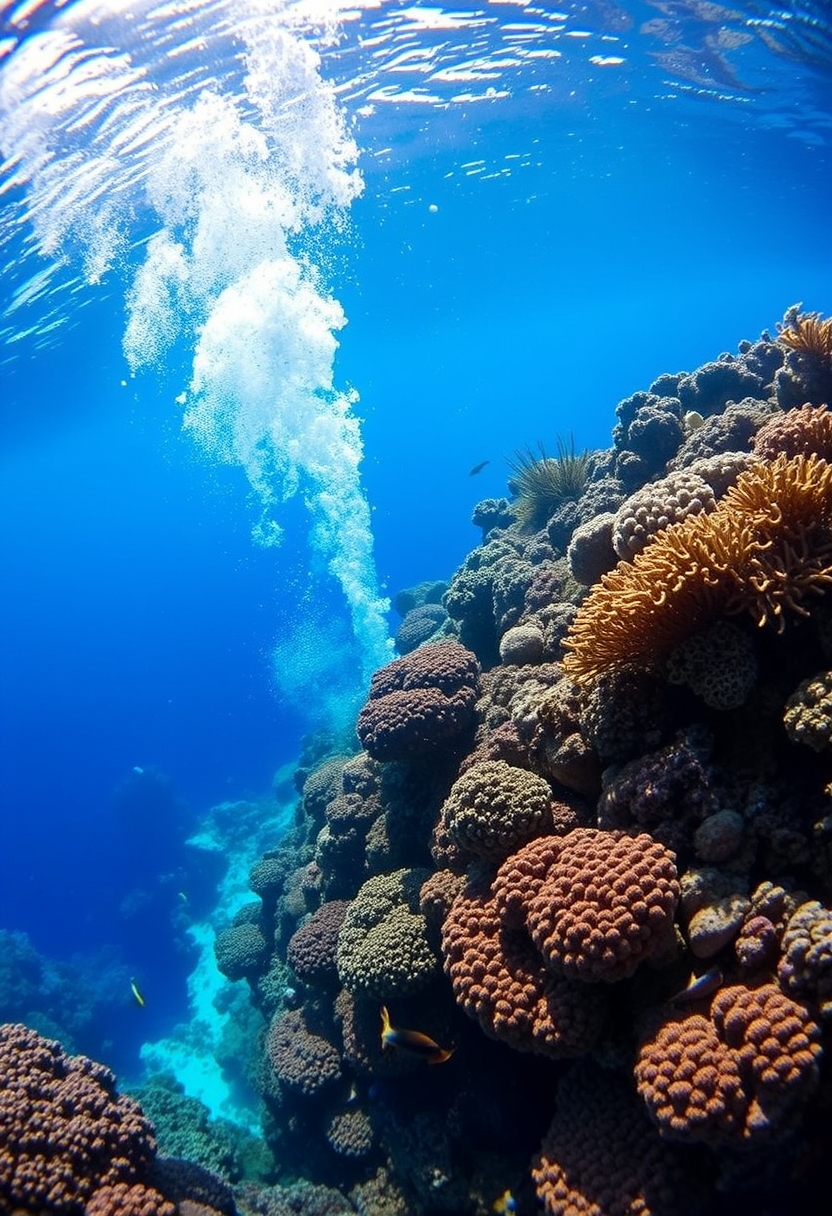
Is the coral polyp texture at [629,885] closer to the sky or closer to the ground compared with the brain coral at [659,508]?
closer to the ground

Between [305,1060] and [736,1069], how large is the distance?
20.9 ft

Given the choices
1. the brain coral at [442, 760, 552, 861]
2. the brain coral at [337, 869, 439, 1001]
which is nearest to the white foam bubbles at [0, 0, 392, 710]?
the brain coral at [442, 760, 552, 861]

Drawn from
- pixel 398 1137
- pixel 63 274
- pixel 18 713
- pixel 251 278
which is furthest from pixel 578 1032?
pixel 18 713

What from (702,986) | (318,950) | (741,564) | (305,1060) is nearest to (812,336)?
(741,564)

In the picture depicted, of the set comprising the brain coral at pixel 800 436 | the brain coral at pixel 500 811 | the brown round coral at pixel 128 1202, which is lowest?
the brown round coral at pixel 128 1202

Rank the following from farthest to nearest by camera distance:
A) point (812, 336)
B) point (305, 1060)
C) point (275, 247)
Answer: point (275, 247)
point (305, 1060)
point (812, 336)

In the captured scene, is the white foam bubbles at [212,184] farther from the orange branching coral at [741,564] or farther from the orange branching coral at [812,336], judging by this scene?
the orange branching coral at [741,564]

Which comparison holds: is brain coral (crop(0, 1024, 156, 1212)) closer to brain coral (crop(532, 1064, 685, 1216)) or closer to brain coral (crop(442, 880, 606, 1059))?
brain coral (crop(442, 880, 606, 1059))

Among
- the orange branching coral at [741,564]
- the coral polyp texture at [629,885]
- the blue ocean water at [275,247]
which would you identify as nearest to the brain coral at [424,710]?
the coral polyp texture at [629,885]

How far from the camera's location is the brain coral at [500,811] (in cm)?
468

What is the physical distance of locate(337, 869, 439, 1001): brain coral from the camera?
575cm

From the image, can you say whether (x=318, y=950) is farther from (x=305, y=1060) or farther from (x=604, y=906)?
(x=604, y=906)

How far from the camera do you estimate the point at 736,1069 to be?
121 inches

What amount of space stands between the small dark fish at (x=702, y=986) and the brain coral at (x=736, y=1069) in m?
0.09
